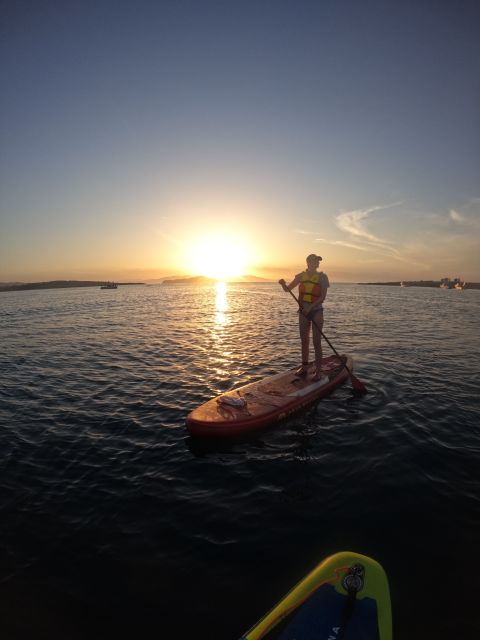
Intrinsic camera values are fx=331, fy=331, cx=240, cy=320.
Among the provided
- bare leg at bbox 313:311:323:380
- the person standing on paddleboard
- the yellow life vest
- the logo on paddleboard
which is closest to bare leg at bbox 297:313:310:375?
the person standing on paddleboard

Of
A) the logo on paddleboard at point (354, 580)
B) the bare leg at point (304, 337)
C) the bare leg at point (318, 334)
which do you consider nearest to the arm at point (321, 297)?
the bare leg at point (318, 334)

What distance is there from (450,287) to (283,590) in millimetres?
189560

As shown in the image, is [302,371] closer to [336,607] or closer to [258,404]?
[258,404]

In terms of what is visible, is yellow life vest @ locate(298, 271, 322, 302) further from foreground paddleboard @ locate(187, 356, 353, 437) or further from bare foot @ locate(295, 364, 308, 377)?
foreground paddleboard @ locate(187, 356, 353, 437)

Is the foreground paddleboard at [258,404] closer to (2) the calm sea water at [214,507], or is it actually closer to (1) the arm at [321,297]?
(2) the calm sea water at [214,507]

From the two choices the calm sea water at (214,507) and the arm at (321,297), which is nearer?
the calm sea water at (214,507)

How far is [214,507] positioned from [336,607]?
2.68 meters

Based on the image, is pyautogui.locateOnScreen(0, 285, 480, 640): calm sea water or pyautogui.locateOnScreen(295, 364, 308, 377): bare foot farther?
pyautogui.locateOnScreen(295, 364, 308, 377): bare foot

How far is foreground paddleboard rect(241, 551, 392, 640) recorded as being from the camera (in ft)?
11.5

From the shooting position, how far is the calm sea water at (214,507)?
421 centimetres

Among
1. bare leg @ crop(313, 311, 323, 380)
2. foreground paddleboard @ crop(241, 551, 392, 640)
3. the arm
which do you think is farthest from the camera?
bare leg @ crop(313, 311, 323, 380)

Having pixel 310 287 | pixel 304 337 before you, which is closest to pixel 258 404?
pixel 304 337

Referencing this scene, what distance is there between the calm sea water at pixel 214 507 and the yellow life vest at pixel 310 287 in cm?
343

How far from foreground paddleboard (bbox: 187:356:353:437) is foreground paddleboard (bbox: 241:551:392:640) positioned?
13.6ft
